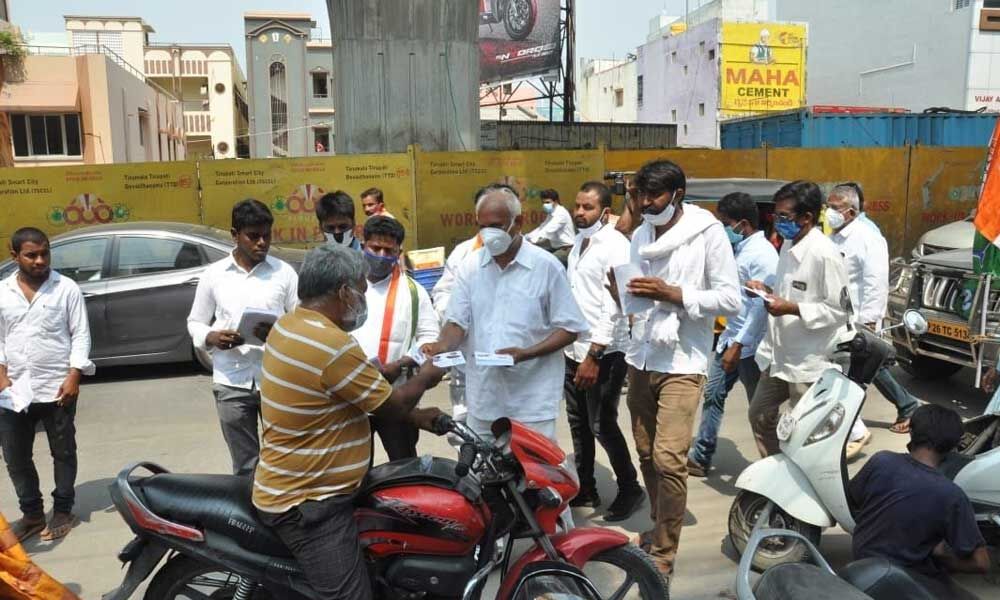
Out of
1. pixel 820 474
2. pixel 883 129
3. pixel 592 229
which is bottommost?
pixel 820 474

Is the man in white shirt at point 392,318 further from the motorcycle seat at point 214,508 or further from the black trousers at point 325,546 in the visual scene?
the black trousers at point 325,546

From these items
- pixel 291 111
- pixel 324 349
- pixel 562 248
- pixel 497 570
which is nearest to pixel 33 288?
pixel 324 349

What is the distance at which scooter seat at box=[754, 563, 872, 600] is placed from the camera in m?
2.04

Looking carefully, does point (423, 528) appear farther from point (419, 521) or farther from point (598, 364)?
point (598, 364)

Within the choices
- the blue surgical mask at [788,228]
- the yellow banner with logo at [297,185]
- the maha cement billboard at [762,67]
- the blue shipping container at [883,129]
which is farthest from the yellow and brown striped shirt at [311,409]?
the maha cement billboard at [762,67]

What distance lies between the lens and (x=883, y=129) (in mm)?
19703

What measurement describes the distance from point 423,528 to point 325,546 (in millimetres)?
336

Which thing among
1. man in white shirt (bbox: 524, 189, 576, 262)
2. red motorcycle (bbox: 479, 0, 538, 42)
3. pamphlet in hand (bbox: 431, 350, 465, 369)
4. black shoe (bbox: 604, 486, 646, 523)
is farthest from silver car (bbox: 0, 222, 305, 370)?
red motorcycle (bbox: 479, 0, 538, 42)

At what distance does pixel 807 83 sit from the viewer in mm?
38312

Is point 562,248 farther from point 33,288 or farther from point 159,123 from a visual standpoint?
point 159,123

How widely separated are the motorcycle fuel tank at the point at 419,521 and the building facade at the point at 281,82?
46963 millimetres

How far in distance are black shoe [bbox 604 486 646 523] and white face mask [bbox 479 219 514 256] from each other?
1.93 m

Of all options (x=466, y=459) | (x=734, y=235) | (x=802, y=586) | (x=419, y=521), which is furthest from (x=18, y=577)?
(x=734, y=235)

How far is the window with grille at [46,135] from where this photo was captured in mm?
26484
